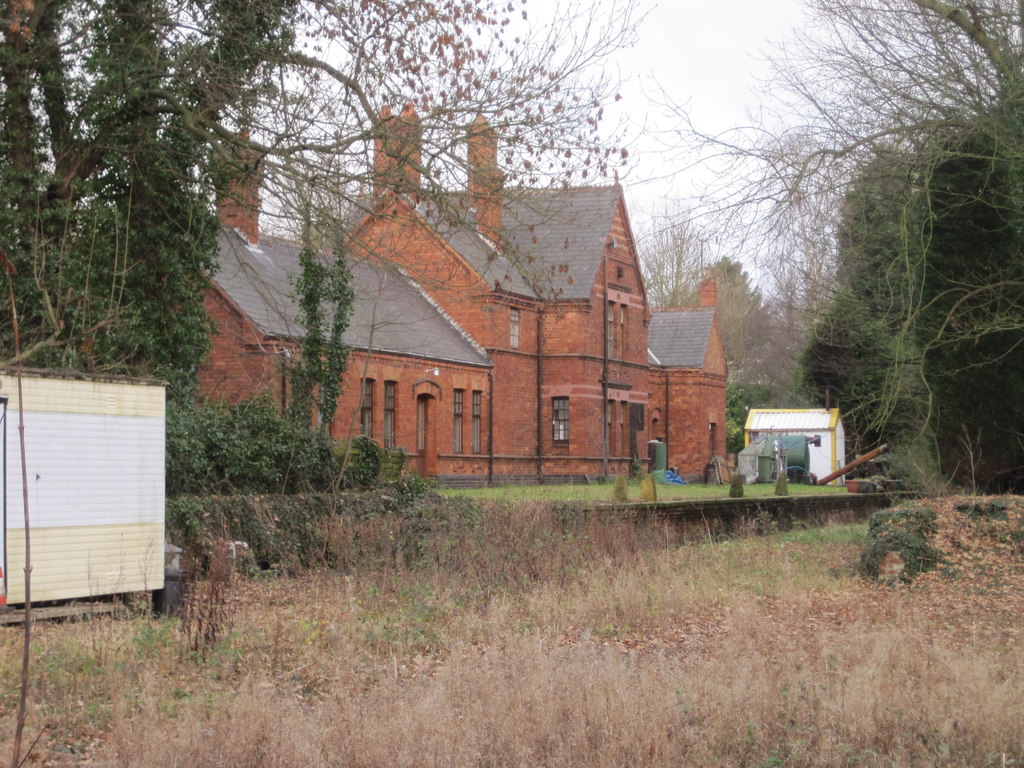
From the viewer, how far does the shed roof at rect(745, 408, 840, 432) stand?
4688 centimetres

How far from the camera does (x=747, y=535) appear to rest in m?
23.6

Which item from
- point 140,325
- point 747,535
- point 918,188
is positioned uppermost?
point 918,188

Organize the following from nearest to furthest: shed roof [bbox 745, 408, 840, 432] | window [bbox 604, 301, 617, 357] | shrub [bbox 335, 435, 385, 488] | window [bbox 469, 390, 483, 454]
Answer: shrub [bbox 335, 435, 385, 488] < window [bbox 469, 390, 483, 454] < window [bbox 604, 301, 617, 357] < shed roof [bbox 745, 408, 840, 432]

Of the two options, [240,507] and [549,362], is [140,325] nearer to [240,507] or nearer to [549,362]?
[240,507]

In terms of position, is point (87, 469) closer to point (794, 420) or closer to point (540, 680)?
point (540, 680)

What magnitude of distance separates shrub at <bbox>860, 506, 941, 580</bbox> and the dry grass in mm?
1313

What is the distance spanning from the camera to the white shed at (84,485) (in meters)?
11.2

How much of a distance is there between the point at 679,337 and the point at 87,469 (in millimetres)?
42292

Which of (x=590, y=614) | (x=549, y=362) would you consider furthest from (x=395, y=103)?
(x=549, y=362)

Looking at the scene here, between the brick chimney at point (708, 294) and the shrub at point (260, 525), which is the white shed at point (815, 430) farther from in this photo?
the shrub at point (260, 525)

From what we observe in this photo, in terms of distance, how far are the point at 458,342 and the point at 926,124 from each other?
2522 cm

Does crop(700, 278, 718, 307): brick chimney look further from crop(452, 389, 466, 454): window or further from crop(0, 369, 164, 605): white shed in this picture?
crop(0, 369, 164, 605): white shed

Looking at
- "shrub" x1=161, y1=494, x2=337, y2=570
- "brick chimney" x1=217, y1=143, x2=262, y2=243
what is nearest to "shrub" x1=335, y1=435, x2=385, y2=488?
"shrub" x1=161, y1=494, x2=337, y2=570

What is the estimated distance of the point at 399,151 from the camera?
15453mm
